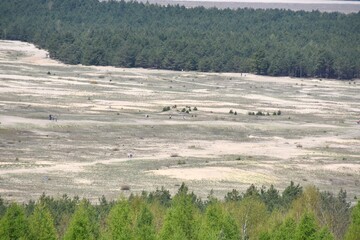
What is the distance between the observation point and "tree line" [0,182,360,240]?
114ft

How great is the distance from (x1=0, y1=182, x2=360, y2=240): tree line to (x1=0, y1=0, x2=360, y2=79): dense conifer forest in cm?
9057

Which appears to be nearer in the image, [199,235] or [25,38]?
[199,235]

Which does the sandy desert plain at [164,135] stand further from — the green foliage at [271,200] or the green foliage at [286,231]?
the green foliage at [286,231]

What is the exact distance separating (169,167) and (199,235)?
24.9m

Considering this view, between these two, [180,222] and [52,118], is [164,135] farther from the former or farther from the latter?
[180,222]

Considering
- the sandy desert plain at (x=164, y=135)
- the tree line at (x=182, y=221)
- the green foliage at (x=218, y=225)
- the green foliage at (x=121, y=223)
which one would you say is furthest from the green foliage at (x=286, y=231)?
the sandy desert plain at (x=164, y=135)

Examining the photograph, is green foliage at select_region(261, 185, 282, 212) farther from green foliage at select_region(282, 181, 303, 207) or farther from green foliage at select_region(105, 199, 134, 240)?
green foliage at select_region(105, 199, 134, 240)

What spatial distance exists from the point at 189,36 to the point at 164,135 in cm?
7922

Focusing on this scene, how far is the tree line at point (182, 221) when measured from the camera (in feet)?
114

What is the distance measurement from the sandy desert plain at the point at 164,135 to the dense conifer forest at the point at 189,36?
14278 mm

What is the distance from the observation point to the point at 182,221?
37250 millimetres

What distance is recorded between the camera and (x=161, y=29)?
164m

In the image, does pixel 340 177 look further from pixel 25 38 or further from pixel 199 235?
pixel 25 38

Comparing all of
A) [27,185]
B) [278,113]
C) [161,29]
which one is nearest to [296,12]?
[161,29]
